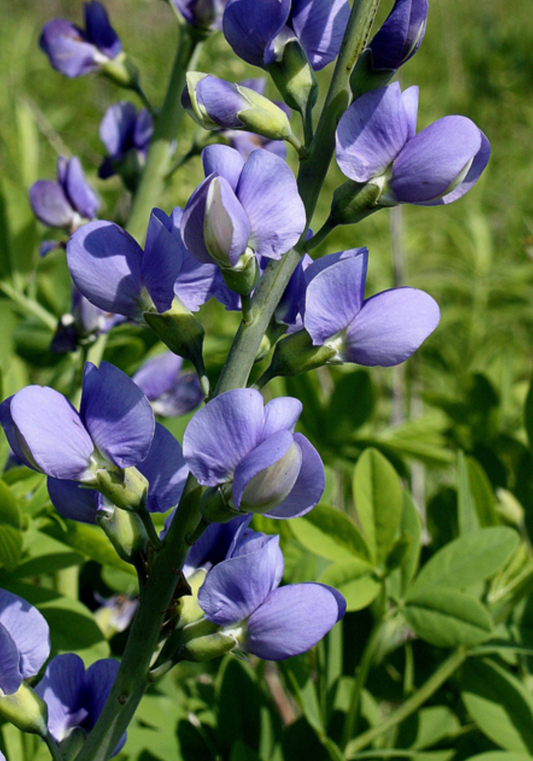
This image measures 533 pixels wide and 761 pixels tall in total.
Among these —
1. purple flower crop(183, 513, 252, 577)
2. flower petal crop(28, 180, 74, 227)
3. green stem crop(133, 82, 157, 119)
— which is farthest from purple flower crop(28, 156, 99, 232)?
purple flower crop(183, 513, 252, 577)

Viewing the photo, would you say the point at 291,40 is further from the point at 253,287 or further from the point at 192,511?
the point at 192,511

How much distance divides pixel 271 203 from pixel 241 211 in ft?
0.06

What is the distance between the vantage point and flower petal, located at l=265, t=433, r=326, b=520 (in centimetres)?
37

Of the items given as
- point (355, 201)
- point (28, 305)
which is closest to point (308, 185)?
point (355, 201)

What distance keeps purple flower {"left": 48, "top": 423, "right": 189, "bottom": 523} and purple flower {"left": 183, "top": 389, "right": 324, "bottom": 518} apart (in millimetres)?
65

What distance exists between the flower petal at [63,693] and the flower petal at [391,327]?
0.26 m

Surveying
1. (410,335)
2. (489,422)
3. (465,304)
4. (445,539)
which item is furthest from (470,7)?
(410,335)

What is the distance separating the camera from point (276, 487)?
1.16 feet

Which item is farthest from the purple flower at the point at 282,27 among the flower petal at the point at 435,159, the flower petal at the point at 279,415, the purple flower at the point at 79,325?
the purple flower at the point at 79,325

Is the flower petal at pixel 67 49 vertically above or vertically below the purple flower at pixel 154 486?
above

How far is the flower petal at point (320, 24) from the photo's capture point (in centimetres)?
44

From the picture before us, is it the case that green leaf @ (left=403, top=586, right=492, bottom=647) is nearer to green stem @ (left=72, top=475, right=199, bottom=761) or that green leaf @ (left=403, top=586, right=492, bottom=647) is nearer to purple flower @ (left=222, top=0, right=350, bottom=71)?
green stem @ (left=72, top=475, right=199, bottom=761)

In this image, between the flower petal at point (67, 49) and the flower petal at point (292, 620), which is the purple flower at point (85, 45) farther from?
the flower petal at point (292, 620)

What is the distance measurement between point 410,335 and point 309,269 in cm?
8
